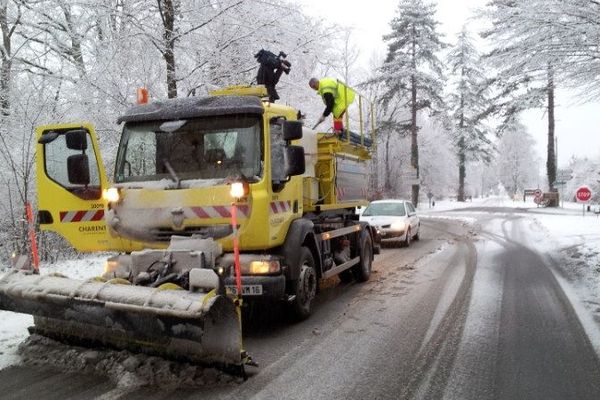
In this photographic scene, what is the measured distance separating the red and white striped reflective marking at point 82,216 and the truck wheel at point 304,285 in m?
2.54

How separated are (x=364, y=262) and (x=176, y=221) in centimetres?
487

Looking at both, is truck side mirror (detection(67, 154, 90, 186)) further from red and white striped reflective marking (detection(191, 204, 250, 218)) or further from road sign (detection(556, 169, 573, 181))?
road sign (detection(556, 169, 573, 181))

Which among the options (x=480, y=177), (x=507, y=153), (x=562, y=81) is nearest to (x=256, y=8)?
(x=562, y=81)

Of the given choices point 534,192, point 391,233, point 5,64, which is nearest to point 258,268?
point 391,233

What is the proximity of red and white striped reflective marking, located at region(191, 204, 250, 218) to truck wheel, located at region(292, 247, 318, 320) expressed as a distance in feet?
3.75

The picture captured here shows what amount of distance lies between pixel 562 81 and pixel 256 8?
22.8 ft

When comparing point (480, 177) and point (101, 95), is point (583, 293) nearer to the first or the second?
point (101, 95)

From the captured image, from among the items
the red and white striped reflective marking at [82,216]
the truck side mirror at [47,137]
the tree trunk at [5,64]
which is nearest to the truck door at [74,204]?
the red and white striped reflective marking at [82,216]

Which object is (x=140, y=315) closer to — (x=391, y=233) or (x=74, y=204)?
(x=74, y=204)

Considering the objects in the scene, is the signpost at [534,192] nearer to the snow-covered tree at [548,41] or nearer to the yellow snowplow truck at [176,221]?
the snow-covered tree at [548,41]

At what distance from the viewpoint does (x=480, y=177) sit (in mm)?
124938

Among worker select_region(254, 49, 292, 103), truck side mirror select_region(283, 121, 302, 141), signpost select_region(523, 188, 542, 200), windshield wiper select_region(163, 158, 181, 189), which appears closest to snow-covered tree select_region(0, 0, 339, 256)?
worker select_region(254, 49, 292, 103)

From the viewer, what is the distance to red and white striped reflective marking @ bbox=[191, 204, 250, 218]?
5.30 m

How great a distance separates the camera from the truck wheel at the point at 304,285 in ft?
19.9
